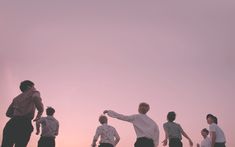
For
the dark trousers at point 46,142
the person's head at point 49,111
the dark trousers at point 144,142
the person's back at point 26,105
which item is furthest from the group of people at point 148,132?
the person's back at point 26,105

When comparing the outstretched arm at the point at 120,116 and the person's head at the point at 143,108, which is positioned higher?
the person's head at the point at 143,108

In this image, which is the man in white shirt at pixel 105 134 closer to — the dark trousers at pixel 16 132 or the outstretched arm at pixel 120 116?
the outstretched arm at pixel 120 116

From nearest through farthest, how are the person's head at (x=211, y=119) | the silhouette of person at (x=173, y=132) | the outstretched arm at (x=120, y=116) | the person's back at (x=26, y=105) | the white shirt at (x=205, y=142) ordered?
the person's back at (x=26, y=105) → the outstretched arm at (x=120, y=116) → the person's head at (x=211, y=119) → the silhouette of person at (x=173, y=132) → the white shirt at (x=205, y=142)

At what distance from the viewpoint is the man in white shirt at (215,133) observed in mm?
13109

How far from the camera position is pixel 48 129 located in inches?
538

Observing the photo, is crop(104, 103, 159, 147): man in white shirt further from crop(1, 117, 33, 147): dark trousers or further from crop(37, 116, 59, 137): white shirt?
crop(37, 116, 59, 137): white shirt

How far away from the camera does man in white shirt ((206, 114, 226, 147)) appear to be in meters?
13.1

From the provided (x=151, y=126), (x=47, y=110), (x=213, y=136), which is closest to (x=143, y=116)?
(x=151, y=126)

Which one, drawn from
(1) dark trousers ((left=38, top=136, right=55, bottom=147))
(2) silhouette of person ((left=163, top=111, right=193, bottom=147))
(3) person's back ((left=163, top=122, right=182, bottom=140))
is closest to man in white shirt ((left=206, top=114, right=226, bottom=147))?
(2) silhouette of person ((left=163, top=111, right=193, bottom=147))

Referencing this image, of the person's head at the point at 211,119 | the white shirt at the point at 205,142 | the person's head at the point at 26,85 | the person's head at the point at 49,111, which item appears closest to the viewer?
the person's head at the point at 26,85

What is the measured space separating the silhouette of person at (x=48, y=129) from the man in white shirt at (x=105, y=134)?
1.37 m

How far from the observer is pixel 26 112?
920 centimetres

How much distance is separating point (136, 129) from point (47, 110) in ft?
13.0

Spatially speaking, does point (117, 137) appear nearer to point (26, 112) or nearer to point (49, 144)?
point (49, 144)
